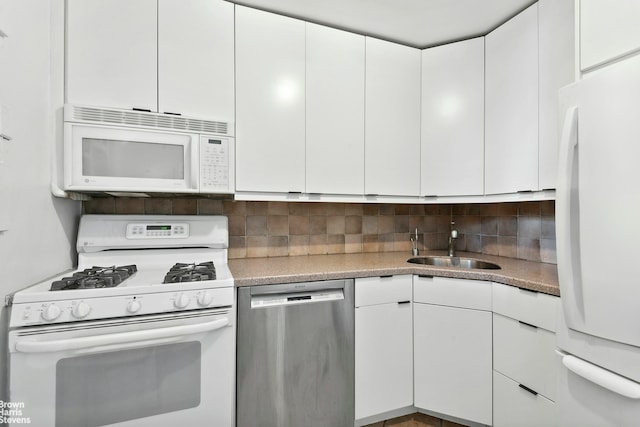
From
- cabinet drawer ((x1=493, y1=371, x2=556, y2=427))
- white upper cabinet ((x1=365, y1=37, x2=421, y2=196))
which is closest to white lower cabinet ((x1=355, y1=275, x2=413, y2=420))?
cabinet drawer ((x1=493, y1=371, x2=556, y2=427))

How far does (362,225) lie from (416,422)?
51.2 inches

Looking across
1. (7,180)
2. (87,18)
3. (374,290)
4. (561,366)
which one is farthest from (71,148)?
(561,366)

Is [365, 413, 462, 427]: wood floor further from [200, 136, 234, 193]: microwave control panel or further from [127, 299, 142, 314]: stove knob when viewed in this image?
[200, 136, 234, 193]: microwave control panel

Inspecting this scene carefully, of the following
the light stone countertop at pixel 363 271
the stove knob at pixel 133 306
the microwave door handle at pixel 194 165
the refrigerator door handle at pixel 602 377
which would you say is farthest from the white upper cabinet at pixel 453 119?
the stove knob at pixel 133 306

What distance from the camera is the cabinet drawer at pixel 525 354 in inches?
53.9

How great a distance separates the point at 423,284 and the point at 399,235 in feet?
2.58

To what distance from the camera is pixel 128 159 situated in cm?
152

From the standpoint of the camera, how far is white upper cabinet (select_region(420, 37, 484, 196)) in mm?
2053

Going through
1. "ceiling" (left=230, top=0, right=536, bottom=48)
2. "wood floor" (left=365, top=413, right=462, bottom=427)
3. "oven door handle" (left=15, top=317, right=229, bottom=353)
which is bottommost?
"wood floor" (left=365, top=413, right=462, bottom=427)

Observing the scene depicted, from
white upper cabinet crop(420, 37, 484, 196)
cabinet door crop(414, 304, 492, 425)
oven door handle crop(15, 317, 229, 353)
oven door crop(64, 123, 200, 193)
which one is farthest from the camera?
white upper cabinet crop(420, 37, 484, 196)

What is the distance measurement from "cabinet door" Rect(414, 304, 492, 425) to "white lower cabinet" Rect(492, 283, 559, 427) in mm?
54

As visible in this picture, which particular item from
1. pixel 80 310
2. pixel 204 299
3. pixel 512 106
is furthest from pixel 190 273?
pixel 512 106

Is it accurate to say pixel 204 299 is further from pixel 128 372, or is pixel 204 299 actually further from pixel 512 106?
pixel 512 106

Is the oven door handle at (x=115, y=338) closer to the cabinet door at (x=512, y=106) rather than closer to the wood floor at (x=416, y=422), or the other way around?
the wood floor at (x=416, y=422)
